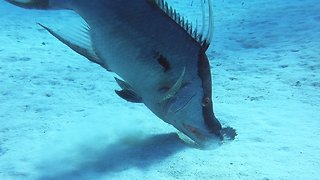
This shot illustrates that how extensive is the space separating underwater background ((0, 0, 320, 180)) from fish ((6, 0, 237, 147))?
0.78 meters

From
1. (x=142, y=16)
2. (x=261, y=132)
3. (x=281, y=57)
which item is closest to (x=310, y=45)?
(x=281, y=57)

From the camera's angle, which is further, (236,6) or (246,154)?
(236,6)

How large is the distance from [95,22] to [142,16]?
0.31 metres

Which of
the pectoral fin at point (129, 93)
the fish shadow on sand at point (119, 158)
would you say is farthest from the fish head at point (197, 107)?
the fish shadow on sand at point (119, 158)

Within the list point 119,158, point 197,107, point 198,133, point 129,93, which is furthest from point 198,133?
point 119,158

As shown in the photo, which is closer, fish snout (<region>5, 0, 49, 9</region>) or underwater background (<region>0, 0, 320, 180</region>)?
fish snout (<region>5, 0, 49, 9</region>)

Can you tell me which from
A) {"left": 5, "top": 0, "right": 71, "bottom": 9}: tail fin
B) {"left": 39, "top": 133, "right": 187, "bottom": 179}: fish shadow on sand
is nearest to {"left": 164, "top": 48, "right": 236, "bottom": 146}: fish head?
{"left": 39, "top": 133, "right": 187, "bottom": 179}: fish shadow on sand

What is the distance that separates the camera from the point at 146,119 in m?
3.66

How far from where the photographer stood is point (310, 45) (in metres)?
5.93

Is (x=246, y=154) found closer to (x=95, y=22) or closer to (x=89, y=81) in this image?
(x=95, y=22)

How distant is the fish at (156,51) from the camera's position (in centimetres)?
204

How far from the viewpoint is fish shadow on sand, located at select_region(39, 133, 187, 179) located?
2.61m

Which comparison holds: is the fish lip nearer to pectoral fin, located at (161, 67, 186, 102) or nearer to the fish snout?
pectoral fin, located at (161, 67, 186, 102)

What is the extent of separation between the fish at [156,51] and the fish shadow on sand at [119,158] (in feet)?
2.77
